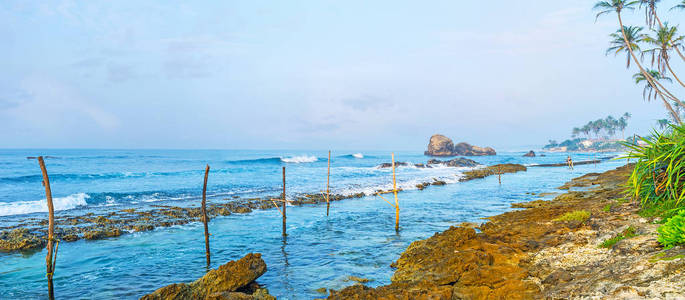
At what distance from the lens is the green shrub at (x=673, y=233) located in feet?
16.9

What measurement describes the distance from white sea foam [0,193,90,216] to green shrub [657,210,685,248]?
29510 millimetres

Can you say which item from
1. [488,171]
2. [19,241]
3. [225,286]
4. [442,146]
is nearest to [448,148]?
[442,146]

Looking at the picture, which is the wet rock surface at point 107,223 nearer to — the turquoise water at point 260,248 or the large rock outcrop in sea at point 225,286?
the turquoise water at point 260,248

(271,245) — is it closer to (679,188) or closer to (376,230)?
(376,230)

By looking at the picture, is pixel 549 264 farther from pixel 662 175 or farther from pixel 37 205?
pixel 37 205

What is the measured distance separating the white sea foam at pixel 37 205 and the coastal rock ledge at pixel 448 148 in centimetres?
9724

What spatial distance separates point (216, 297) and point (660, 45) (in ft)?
126

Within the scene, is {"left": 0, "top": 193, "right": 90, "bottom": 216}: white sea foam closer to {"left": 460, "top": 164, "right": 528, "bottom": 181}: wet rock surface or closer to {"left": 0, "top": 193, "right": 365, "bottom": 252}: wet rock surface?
{"left": 0, "top": 193, "right": 365, "bottom": 252}: wet rock surface

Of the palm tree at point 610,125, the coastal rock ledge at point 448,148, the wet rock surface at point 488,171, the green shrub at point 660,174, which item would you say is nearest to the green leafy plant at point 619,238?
the green shrub at point 660,174

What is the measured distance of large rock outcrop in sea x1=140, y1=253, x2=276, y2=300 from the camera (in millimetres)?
6750

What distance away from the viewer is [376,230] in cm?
1517

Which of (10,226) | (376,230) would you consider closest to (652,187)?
(376,230)

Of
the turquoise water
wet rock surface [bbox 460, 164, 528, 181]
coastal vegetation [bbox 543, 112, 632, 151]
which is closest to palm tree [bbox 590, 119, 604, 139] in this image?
coastal vegetation [bbox 543, 112, 632, 151]

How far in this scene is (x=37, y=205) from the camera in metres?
22.2
